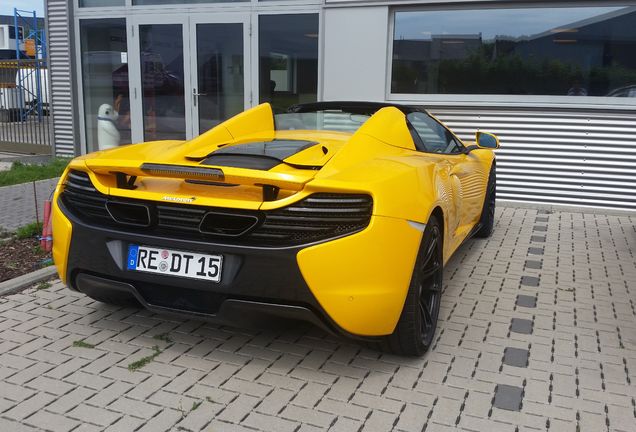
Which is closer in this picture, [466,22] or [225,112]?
[466,22]

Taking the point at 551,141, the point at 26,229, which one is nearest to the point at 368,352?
the point at 26,229

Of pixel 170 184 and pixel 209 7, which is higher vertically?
pixel 209 7

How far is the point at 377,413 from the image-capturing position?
2607 millimetres

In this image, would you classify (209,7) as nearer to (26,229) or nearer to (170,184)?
(26,229)

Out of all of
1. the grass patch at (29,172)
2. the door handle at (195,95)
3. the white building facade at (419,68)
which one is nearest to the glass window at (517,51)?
the white building facade at (419,68)

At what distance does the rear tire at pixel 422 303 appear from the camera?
2.91m

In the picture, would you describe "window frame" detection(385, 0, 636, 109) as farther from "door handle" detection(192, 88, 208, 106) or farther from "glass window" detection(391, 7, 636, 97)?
"door handle" detection(192, 88, 208, 106)

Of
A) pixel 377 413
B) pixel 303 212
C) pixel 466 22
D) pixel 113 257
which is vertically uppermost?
pixel 466 22

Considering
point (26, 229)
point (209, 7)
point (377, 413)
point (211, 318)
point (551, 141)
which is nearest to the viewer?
point (377, 413)

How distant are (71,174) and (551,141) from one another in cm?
620

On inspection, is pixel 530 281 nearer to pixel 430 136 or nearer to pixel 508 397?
pixel 430 136

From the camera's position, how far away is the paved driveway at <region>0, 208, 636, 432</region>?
2555 mm

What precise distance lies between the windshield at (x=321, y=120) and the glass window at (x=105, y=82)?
6.29m

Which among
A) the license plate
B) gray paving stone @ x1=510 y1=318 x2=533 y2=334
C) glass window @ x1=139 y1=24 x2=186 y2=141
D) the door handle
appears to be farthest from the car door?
glass window @ x1=139 y1=24 x2=186 y2=141
